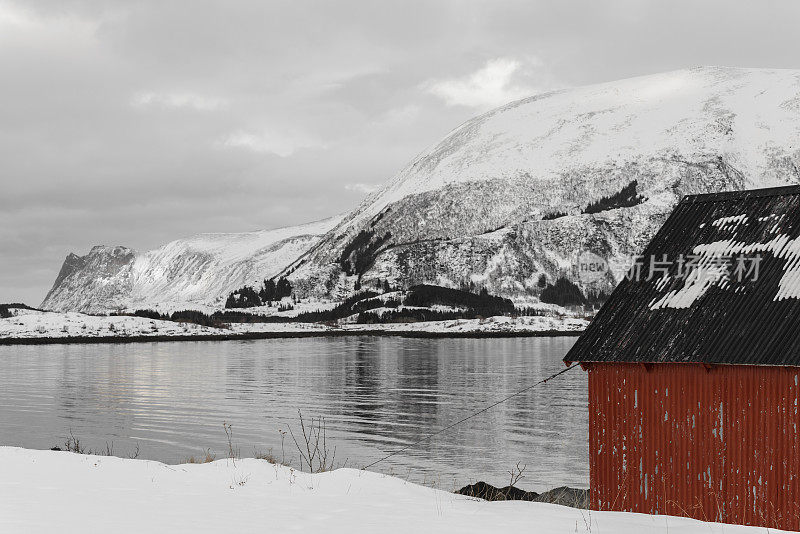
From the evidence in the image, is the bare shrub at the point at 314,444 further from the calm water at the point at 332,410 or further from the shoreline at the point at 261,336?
the shoreline at the point at 261,336

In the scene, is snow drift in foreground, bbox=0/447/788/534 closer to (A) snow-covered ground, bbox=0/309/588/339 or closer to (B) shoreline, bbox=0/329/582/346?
(B) shoreline, bbox=0/329/582/346

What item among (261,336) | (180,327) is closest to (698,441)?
(261,336)

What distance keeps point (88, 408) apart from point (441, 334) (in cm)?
12099

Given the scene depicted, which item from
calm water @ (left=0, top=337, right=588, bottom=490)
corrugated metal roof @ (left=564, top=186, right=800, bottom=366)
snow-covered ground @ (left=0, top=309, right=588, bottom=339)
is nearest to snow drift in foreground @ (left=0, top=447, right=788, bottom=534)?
corrugated metal roof @ (left=564, top=186, right=800, bottom=366)

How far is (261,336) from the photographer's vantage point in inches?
6309

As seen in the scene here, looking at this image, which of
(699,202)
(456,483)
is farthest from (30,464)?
(699,202)

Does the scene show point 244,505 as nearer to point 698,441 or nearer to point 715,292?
point 698,441

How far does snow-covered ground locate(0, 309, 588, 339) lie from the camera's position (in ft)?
478

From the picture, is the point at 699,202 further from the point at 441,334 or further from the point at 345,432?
the point at 441,334

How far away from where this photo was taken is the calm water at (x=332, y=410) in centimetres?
3142

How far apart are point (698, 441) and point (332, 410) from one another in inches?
1158

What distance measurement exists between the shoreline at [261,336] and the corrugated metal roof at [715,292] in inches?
4849

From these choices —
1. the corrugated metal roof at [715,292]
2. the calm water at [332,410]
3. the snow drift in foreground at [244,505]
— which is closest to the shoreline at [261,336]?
the calm water at [332,410]

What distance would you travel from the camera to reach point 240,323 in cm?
19800
